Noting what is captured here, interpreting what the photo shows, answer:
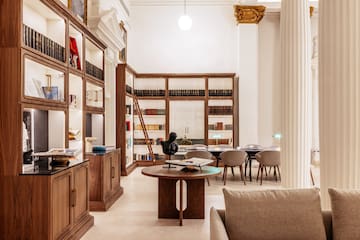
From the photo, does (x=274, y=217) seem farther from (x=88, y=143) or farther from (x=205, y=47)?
(x=205, y=47)

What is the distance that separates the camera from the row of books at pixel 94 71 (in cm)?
578

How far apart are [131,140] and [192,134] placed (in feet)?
6.89

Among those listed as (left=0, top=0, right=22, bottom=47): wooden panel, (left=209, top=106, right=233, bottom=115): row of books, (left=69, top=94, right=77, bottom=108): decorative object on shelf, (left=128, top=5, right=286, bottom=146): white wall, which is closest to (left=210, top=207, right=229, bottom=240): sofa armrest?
(left=0, top=0, right=22, bottom=47): wooden panel

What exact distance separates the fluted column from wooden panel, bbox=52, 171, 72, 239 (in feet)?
9.52

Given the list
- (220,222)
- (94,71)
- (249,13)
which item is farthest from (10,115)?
(249,13)

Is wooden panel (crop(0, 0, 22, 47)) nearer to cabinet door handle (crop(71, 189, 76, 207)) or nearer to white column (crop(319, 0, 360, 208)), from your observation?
cabinet door handle (crop(71, 189, 76, 207))

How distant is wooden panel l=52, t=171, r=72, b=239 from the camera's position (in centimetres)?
349

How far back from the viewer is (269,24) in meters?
11.6

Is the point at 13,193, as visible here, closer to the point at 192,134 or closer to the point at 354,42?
the point at 354,42

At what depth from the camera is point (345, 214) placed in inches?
91.4

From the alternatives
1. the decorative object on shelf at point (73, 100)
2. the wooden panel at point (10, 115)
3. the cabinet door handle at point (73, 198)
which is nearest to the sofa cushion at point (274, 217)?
the wooden panel at point (10, 115)

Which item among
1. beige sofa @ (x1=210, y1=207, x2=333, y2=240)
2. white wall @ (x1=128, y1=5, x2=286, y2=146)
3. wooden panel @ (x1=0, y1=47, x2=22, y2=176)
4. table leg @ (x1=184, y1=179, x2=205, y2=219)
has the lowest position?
table leg @ (x1=184, y1=179, x2=205, y2=219)

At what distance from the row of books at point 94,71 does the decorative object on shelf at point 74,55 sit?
1.75ft

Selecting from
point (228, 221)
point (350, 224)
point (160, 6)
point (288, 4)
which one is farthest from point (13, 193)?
point (160, 6)
